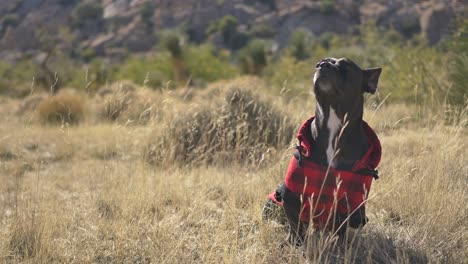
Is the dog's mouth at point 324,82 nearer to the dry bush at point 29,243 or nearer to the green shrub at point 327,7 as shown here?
the dry bush at point 29,243

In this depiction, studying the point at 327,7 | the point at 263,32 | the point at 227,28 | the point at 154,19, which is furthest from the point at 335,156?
the point at 154,19

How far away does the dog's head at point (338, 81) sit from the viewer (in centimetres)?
279

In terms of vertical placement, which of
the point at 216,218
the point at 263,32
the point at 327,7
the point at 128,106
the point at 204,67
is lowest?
the point at 263,32

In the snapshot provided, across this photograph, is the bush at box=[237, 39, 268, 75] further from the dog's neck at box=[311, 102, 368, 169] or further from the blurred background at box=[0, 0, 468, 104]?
the dog's neck at box=[311, 102, 368, 169]

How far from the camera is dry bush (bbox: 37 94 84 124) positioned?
11845 millimetres

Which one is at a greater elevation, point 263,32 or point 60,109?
point 60,109

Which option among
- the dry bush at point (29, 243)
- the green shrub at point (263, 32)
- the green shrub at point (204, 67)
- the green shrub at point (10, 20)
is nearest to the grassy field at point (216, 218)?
the dry bush at point (29, 243)

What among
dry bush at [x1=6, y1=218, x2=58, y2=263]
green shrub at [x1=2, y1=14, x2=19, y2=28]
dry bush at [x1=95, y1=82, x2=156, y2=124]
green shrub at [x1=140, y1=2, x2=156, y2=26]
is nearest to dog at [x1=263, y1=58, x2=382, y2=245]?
dry bush at [x1=6, y1=218, x2=58, y2=263]

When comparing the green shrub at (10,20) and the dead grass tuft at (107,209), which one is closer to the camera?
the dead grass tuft at (107,209)

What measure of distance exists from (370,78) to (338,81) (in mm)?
311

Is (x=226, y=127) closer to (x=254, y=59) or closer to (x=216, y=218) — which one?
(x=216, y=218)

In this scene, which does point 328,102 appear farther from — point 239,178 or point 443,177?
point 239,178

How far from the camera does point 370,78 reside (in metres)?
3.00

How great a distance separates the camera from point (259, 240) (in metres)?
3.34
